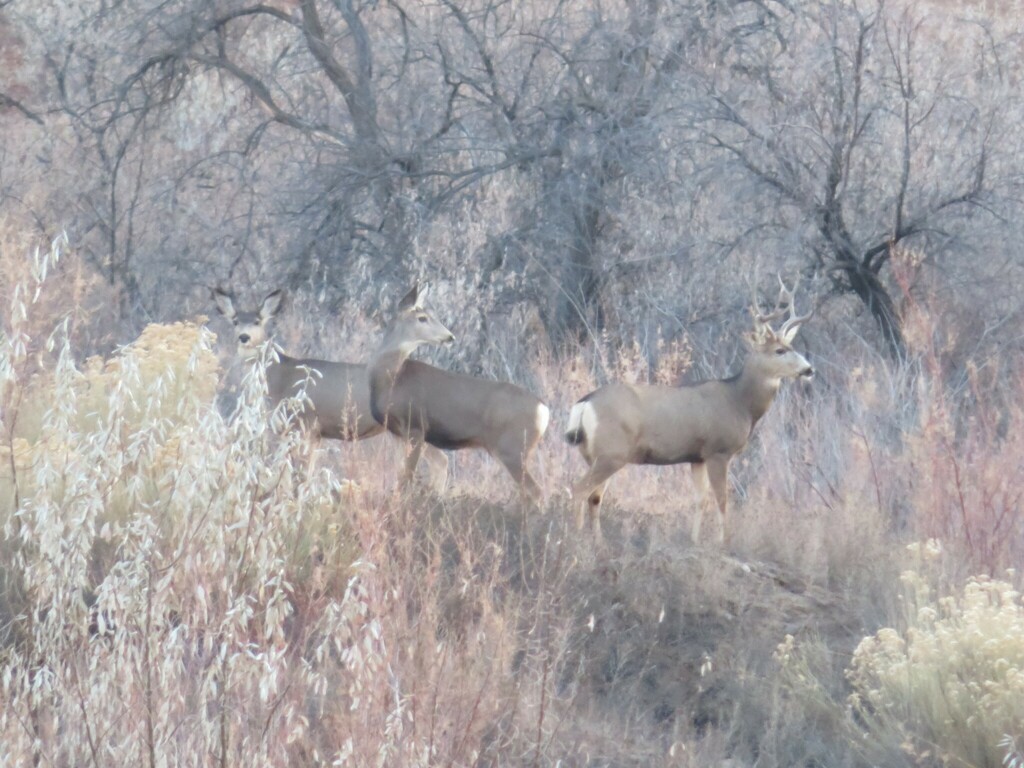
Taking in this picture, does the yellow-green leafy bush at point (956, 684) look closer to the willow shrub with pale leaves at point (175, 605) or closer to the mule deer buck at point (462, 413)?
the willow shrub with pale leaves at point (175, 605)

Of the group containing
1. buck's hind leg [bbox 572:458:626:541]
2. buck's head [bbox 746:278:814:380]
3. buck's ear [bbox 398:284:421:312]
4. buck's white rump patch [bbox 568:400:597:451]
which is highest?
buck's ear [bbox 398:284:421:312]

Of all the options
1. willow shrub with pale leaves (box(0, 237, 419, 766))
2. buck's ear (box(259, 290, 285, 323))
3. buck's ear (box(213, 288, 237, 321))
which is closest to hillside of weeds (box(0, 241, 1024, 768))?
willow shrub with pale leaves (box(0, 237, 419, 766))

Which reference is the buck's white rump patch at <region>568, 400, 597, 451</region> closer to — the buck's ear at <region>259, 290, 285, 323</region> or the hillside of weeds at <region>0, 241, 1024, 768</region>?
the hillside of weeds at <region>0, 241, 1024, 768</region>

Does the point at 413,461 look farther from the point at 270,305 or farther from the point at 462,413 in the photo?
the point at 270,305

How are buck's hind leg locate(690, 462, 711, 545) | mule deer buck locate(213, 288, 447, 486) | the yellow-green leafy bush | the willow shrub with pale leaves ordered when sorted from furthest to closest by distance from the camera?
mule deer buck locate(213, 288, 447, 486)
buck's hind leg locate(690, 462, 711, 545)
the yellow-green leafy bush
the willow shrub with pale leaves

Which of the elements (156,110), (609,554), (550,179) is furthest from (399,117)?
(609,554)

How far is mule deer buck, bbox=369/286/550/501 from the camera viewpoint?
10.1 meters

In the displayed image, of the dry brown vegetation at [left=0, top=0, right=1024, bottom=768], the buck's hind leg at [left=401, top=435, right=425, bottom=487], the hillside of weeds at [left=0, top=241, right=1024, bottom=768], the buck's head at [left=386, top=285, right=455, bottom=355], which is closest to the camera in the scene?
the hillside of weeds at [left=0, top=241, right=1024, bottom=768]

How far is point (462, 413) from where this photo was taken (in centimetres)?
1022

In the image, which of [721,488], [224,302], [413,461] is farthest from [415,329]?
[721,488]

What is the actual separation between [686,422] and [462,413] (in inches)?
55.1

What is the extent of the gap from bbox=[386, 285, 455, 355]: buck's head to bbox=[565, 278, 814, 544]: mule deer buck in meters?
1.82

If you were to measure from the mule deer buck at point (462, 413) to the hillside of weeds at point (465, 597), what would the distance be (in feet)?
0.92

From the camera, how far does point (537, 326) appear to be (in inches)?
618
